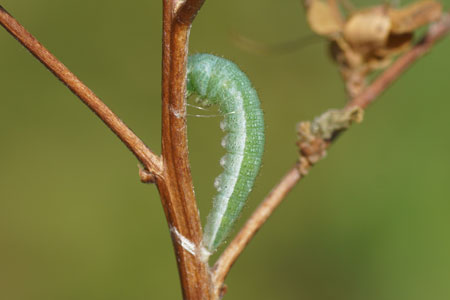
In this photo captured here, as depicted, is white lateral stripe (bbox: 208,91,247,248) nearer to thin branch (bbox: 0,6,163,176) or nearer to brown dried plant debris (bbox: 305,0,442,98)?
thin branch (bbox: 0,6,163,176)

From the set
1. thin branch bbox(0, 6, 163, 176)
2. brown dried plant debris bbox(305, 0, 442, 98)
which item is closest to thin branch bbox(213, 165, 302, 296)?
thin branch bbox(0, 6, 163, 176)

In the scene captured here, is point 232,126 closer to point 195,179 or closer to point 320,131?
point 320,131

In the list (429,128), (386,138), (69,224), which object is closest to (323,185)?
(386,138)

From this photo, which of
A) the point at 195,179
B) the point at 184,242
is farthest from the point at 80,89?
the point at 195,179

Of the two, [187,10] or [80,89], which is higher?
[187,10]

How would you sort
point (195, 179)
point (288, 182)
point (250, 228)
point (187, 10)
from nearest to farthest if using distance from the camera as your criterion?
1. point (187, 10)
2. point (250, 228)
3. point (288, 182)
4. point (195, 179)

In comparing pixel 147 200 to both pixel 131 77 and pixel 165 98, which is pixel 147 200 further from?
pixel 165 98

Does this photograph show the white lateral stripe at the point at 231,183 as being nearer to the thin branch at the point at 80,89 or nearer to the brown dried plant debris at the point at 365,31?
the thin branch at the point at 80,89
